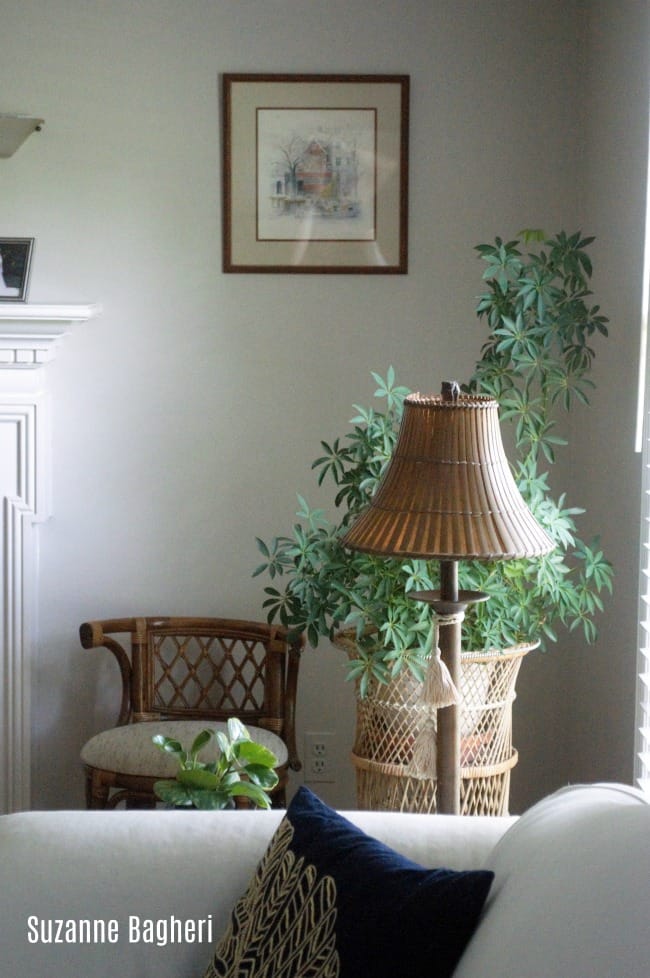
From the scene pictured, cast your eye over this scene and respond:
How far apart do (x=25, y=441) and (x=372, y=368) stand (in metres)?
1.03

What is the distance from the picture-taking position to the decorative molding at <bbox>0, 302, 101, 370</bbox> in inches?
126

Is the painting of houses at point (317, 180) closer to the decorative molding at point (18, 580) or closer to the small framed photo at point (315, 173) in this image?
the small framed photo at point (315, 173)

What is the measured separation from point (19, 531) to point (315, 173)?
1.35 meters

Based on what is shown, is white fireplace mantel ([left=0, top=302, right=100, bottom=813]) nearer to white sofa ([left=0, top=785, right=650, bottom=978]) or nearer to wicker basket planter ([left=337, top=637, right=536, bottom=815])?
wicker basket planter ([left=337, top=637, right=536, bottom=815])

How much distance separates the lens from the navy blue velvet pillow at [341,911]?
131cm

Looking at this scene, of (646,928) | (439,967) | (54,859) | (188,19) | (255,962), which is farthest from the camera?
(188,19)

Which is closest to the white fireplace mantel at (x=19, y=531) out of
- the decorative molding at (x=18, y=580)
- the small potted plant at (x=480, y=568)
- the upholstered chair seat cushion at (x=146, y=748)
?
the decorative molding at (x=18, y=580)

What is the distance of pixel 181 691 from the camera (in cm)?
340

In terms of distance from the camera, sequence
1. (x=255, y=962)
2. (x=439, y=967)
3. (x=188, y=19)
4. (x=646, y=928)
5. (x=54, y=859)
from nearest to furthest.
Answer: (x=646, y=928) → (x=439, y=967) → (x=255, y=962) → (x=54, y=859) → (x=188, y=19)

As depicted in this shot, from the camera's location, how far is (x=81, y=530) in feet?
11.3

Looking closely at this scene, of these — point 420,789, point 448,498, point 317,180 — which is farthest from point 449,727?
point 317,180

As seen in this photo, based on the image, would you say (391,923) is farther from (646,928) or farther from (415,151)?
(415,151)

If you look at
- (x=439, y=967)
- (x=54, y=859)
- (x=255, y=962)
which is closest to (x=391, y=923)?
(x=439, y=967)

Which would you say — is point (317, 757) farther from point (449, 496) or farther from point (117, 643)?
point (449, 496)
